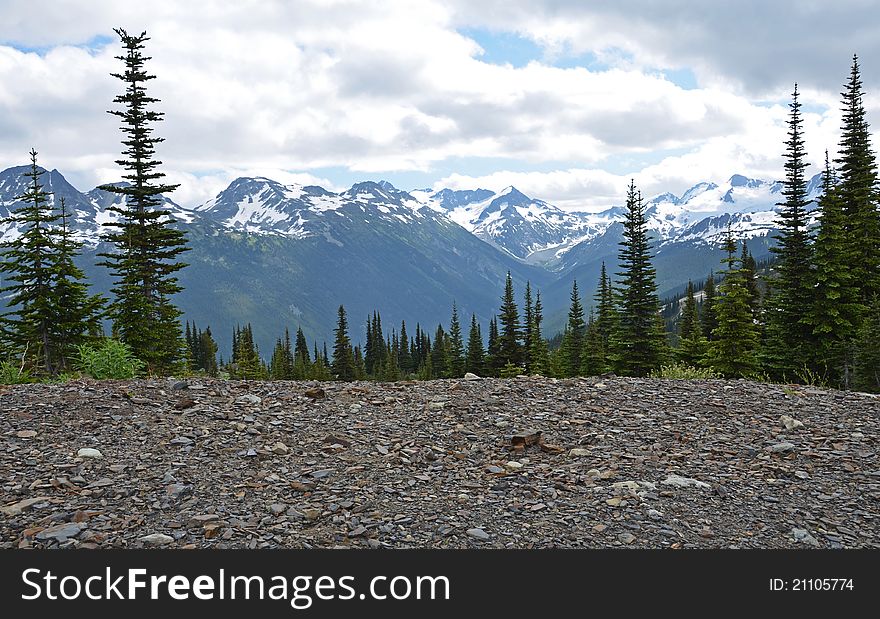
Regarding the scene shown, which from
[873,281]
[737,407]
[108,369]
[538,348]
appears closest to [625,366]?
[873,281]

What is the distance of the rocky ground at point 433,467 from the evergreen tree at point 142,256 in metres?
16.0

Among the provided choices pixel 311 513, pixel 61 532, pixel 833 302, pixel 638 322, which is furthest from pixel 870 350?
pixel 61 532

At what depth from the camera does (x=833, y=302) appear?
30.5 metres

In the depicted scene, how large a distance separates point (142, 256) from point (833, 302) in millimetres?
35432

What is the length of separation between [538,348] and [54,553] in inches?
2339

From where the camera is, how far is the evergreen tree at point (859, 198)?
31.5m

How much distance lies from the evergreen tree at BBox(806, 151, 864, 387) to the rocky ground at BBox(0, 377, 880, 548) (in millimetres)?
23551

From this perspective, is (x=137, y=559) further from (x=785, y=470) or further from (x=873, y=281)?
(x=873, y=281)

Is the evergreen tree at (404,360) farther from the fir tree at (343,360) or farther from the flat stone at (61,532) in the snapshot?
the flat stone at (61,532)

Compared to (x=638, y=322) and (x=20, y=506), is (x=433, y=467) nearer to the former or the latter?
(x=20, y=506)

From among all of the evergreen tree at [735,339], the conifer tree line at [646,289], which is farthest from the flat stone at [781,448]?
the evergreen tree at [735,339]

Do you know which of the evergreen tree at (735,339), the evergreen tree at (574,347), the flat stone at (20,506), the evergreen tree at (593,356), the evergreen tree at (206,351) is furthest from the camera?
the evergreen tree at (206,351)

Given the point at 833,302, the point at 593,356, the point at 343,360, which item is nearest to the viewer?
the point at 833,302

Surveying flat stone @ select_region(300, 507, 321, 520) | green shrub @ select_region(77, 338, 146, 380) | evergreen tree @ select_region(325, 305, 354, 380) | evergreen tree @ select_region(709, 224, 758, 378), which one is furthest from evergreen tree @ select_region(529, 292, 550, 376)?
flat stone @ select_region(300, 507, 321, 520)
